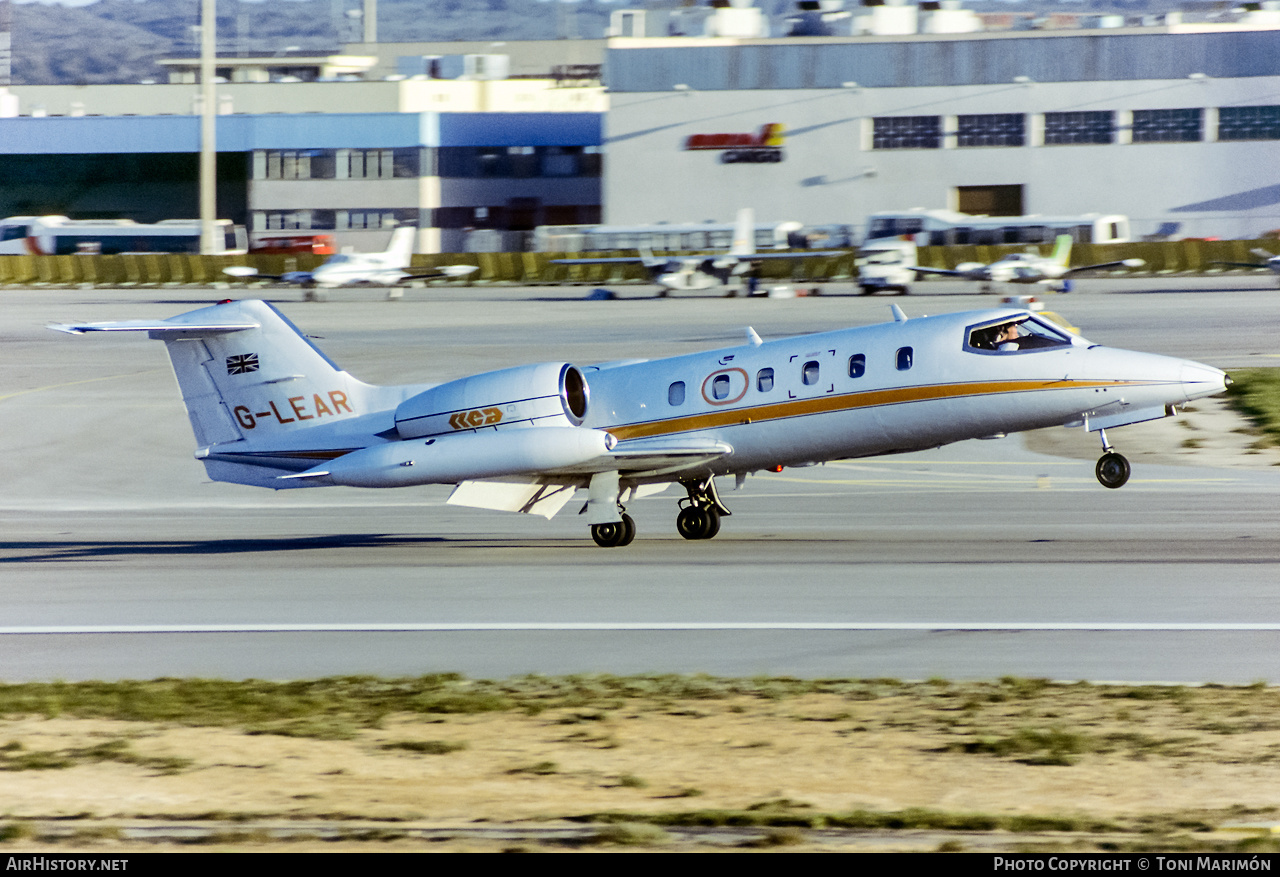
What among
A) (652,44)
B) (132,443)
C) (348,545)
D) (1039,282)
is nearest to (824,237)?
(1039,282)

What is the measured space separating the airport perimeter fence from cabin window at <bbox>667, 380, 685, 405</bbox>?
190ft

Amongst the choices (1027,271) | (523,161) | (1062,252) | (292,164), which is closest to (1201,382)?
(1027,271)

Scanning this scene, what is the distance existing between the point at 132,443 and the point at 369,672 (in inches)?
997

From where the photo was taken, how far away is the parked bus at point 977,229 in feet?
278

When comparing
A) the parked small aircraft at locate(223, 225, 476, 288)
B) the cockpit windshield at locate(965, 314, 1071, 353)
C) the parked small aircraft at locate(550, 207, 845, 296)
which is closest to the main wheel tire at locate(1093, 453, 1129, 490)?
the cockpit windshield at locate(965, 314, 1071, 353)

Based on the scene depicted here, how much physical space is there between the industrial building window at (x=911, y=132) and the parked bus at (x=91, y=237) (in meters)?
47.1

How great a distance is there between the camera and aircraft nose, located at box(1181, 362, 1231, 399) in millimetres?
20125

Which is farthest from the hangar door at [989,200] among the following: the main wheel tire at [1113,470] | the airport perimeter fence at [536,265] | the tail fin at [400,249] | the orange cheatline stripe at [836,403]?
the main wheel tire at [1113,470]

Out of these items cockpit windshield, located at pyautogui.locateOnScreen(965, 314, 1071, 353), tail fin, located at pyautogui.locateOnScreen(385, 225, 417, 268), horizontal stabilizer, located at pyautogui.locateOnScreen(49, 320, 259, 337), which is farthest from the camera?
tail fin, located at pyautogui.locateOnScreen(385, 225, 417, 268)

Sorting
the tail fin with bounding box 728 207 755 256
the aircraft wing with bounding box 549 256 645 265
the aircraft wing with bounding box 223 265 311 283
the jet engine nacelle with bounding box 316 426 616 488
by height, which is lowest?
the jet engine nacelle with bounding box 316 426 616 488

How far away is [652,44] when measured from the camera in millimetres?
106125

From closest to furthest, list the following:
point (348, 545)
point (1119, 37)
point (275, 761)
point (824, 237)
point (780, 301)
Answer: point (275, 761) < point (348, 545) < point (780, 301) < point (824, 237) < point (1119, 37)

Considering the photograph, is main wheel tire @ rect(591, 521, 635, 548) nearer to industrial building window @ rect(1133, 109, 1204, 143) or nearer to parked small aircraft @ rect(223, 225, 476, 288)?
parked small aircraft @ rect(223, 225, 476, 288)

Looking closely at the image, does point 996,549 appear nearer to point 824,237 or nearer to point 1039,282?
point 1039,282
